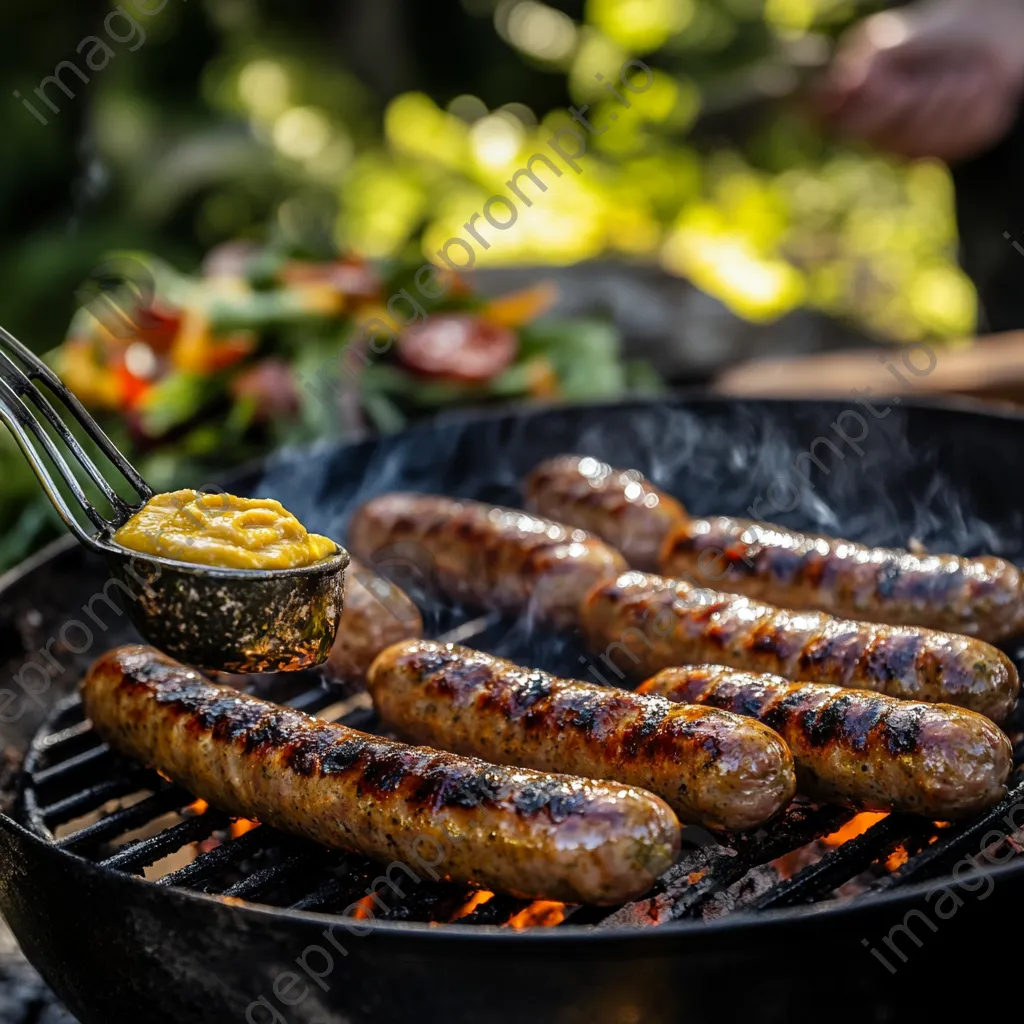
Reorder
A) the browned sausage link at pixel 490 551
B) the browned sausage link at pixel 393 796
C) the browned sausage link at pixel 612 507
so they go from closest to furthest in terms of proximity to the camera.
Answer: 1. the browned sausage link at pixel 393 796
2. the browned sausage link at pixel 490 551
3. the browned sausage link at pixel 612 507

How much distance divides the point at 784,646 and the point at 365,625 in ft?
3.88

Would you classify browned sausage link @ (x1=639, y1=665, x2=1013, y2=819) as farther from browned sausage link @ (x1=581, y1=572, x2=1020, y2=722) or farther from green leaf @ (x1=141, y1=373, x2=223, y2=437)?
green leaf @ (x1=141, y1=373, x2=223, y2=437)

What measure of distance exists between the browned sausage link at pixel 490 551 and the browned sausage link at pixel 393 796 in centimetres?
103

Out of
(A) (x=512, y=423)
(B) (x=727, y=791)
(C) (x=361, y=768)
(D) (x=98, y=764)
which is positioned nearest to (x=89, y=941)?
(C) (x=361, y=768)

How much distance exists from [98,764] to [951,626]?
8.01 ft

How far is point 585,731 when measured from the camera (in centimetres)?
255

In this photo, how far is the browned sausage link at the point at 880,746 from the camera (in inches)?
91.7

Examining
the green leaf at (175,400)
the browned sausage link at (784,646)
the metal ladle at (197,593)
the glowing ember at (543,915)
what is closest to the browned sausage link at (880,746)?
the browned sausage link at (784,646)

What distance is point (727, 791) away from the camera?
2336 mm

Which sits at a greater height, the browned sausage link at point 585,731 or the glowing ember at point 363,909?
the browned sausage link at point 585,731

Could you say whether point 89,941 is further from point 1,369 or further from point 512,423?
point 512,423

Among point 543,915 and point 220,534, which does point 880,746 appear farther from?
point 220,534

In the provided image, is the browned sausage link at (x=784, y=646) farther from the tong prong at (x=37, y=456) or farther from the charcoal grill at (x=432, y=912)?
the tong prong at (x=37, y=456)

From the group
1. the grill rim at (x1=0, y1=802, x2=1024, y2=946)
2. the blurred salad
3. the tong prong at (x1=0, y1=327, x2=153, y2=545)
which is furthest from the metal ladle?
the blurred salad
